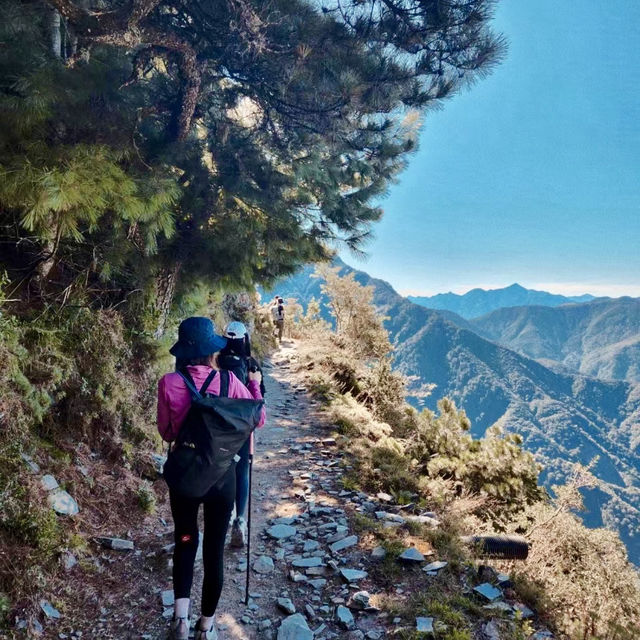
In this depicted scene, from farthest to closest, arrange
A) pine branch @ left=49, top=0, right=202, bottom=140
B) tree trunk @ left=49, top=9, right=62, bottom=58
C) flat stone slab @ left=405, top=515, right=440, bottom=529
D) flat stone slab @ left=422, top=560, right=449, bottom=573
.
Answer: flat stone slab @ left=405, top=515, right=440, bottom=529, tree trunk @ left=49, top=9, right=62, bottom=58, flat stone slab @ left=422, top=560, right=449, bottom=573, pine branch @ left=49, top=0, right=202, bottom=140

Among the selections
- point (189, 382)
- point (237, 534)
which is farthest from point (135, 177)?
point (237, 534)

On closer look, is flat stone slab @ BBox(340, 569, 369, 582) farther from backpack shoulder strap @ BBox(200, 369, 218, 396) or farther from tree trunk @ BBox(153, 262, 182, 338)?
tree trunk @ BBox(153, 262, 182, 338)

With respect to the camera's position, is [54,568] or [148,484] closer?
[54,568]

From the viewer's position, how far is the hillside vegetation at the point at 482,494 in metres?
4.46

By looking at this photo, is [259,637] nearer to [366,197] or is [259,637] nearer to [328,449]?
[328,449]

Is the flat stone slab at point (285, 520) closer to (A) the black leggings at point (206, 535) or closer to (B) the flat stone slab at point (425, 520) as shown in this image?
(B) the flat stone slab at point (425, 520)

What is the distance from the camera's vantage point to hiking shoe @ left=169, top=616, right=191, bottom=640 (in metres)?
2.85

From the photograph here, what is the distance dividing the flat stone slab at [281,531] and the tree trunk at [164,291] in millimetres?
3768

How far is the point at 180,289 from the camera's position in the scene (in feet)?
23.9

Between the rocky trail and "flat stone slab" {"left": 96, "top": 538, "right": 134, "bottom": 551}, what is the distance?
0.08 feet

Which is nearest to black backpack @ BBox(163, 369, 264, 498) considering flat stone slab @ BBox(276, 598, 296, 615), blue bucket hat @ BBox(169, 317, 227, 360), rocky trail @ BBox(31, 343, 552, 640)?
blue bucket hat @ BBox(169, 317, 227, 360)

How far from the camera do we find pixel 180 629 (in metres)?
2.87

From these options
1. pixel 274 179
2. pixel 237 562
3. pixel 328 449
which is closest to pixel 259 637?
pixel 237 562

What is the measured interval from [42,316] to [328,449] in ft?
19.4
